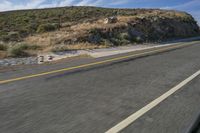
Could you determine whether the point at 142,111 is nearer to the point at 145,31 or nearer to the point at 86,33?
the point at 86,33

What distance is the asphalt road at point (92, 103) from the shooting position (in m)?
4.45

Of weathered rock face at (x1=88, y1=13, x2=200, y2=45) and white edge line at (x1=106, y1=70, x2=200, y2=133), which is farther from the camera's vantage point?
weathered rock face at (x1=88, y1=13, x2=200, y2=45)

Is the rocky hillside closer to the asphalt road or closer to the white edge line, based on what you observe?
the asphalt road

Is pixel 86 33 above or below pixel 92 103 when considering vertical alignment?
above

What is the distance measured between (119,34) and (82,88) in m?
25.9

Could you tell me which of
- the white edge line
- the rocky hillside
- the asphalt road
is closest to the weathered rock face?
the rocky hillside

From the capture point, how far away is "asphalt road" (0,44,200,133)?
4.45m

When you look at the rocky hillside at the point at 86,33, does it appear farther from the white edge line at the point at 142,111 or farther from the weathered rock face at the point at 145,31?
the white edge line at the point at 142,111

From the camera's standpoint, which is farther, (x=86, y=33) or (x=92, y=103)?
(x=86, y=33)

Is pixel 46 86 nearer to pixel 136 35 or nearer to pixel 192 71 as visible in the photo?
pixel 192 71

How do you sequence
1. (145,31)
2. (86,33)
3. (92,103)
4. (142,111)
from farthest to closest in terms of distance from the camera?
(145,31)
(86,33)
(92,103)
(142,111)

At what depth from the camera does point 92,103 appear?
5.69 meters

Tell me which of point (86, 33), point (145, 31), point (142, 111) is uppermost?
point (86, 33)

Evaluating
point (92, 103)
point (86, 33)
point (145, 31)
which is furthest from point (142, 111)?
point (145, 31)
